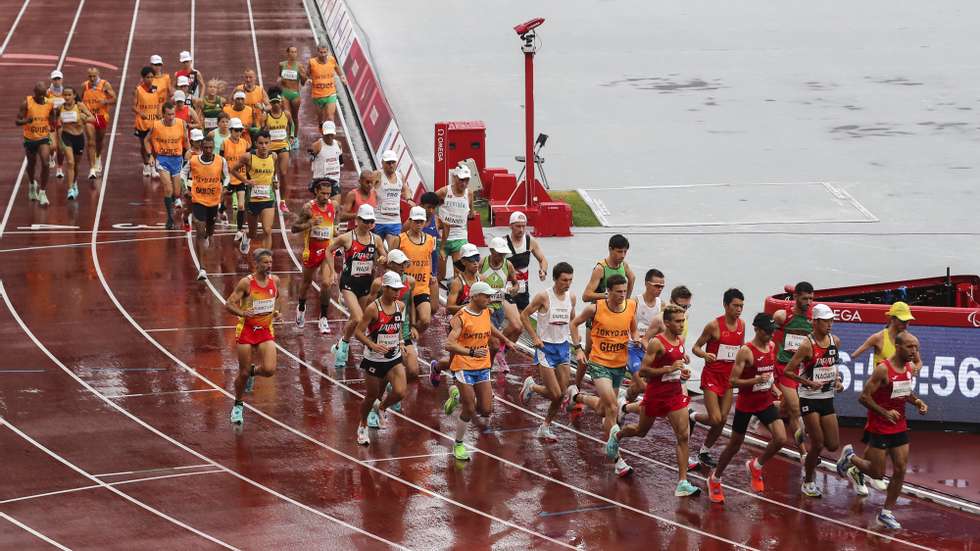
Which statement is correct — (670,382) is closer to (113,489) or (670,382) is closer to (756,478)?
(756,478)

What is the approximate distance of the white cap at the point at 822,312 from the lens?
15.0m

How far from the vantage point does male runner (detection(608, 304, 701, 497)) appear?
14875mm

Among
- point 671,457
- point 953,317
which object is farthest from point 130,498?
point 953,317

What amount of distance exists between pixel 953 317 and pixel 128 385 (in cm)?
956

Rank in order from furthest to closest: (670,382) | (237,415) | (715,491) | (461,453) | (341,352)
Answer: (341,352) < (237,415) < (461,453) < (715,491) < (670,382)

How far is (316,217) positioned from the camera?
20.0m

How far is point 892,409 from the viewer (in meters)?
14.5

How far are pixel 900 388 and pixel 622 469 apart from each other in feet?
9.70

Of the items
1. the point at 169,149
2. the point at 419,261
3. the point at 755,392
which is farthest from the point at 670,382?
the point at 169,149

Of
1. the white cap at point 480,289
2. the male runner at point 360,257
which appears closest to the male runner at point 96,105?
the male runner at point 360,257

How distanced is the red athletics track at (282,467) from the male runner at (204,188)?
1407mm

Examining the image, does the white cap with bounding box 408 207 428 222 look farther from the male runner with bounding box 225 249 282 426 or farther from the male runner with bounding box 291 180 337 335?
the male runner with bounding box 225 249 282 426

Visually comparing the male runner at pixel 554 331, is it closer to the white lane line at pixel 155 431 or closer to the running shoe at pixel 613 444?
the running shoe at pixel 613 444

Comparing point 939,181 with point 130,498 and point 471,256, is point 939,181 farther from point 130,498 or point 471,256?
point 130,498
